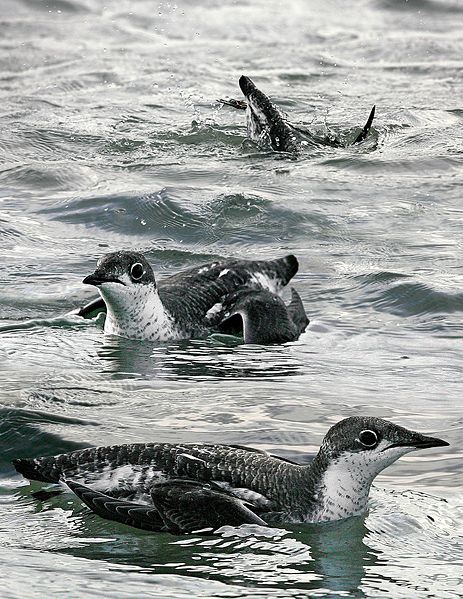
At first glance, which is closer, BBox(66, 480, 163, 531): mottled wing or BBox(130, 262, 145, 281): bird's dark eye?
BBox(66, 480, 163, 531): mottled wing

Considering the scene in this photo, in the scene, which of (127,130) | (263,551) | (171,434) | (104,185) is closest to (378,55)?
(127,130)

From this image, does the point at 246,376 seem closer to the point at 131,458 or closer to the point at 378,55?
the point at 131,458

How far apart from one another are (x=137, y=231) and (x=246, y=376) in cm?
521

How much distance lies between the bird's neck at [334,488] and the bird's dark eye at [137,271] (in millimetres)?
4318

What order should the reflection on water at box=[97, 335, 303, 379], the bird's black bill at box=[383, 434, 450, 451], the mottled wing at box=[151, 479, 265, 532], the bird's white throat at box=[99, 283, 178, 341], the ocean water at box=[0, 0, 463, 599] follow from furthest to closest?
the bird's white throat at box=[99, 283, 178, 341]
the reflection on water at box=[97, 335, 303, 379]
the bird's black bill at box=[383, 434, 450, 451]
the ocean water at box=[0, 0, 463, 599]
the mottled wing at box=[151, 479, 265, 532]

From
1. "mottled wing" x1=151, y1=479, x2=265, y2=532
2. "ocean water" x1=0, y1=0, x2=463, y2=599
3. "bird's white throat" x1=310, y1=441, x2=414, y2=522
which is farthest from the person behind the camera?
"bird's white throat" x1=310, y1=441, x2=414, y2=522

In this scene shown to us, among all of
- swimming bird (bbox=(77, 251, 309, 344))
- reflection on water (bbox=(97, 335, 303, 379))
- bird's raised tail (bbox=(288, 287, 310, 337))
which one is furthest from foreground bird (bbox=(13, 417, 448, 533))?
bird's raised tail (bbox=(288, 287, 310, 337))

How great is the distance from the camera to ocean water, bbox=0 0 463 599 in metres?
8.71

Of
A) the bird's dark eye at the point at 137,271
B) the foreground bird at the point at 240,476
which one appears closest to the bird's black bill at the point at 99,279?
the bird's dark eye at the point at 137,271

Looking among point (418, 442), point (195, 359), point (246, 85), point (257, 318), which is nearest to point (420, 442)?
point (418, 442)

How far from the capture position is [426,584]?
838 cm

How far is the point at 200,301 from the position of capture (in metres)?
13.7

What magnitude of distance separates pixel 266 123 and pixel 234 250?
3.97m

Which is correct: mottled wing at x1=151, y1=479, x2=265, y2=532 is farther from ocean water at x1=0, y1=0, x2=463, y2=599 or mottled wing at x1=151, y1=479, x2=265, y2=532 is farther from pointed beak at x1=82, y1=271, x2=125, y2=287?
pointed beak at x1=82, y1=271, x2=125, y2=287
